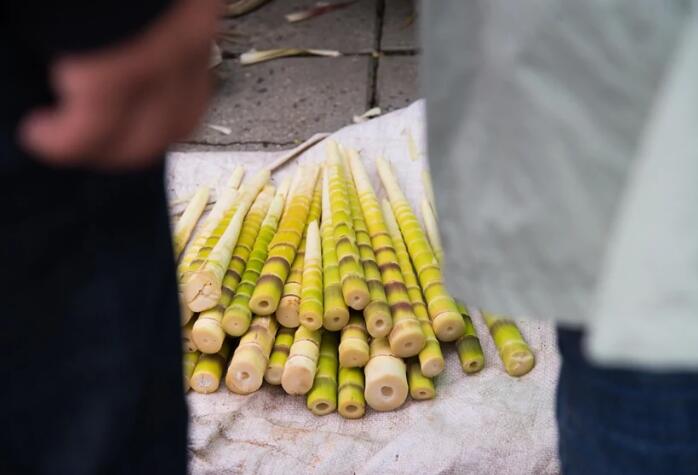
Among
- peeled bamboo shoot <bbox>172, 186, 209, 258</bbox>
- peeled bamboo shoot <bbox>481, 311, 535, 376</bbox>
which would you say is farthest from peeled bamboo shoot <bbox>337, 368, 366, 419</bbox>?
peeled bamboo shoot <bbox>172, 186, 209, 258</bbox>

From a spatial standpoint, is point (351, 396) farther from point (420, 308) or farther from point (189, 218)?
point (189, 218)

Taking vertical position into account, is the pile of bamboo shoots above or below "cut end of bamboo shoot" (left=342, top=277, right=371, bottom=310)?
below

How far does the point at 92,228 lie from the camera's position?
861mm

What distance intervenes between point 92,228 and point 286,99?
9.87 ft

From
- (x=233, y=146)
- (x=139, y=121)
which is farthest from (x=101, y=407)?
(x=233, y=146)

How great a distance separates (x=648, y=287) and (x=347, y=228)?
1520 mm

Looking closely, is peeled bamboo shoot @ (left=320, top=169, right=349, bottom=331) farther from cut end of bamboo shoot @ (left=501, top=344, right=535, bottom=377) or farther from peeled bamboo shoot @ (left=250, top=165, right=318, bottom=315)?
cut end of bamboo shoot @ (left=501, top=344, right=535, bottom=377)

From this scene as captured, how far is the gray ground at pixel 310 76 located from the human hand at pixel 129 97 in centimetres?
271

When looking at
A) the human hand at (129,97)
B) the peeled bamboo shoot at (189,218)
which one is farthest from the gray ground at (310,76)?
the human hand at (129,97)

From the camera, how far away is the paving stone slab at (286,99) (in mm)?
3572

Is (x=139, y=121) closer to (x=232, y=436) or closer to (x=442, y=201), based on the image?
(x=442, y=201)

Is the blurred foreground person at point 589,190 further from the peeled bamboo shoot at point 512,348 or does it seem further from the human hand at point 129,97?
the peeled bamboo shoot at point 512,348

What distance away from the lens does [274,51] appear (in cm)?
420

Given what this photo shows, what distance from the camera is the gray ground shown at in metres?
3.60
